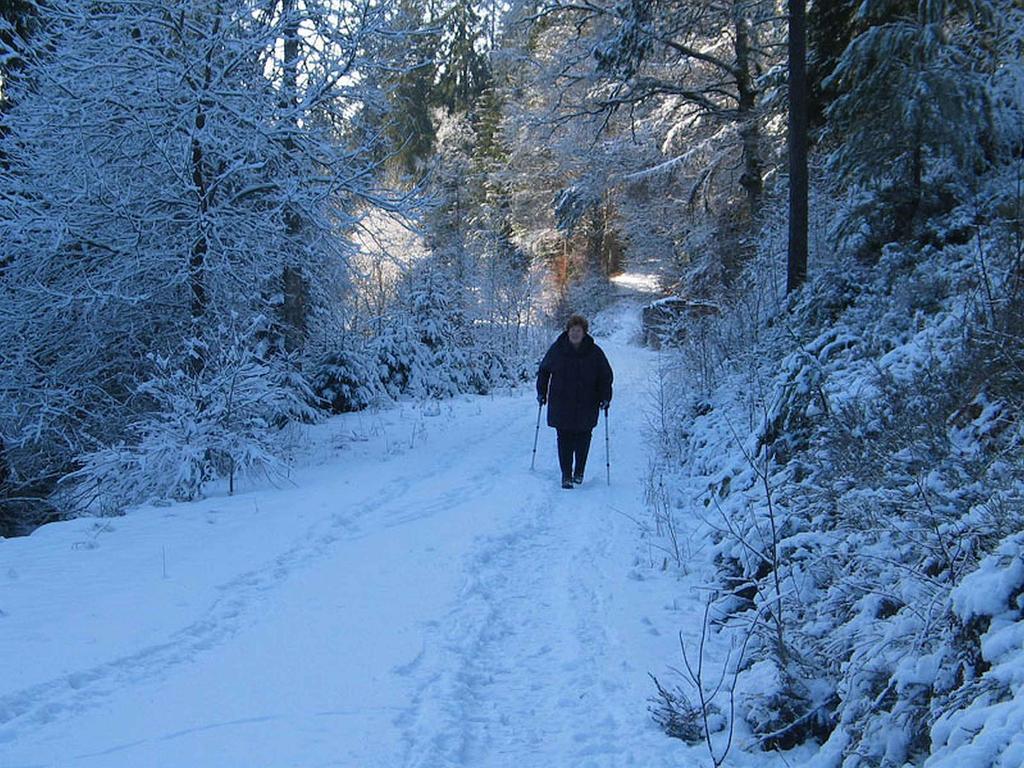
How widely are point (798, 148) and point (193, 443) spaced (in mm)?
8883

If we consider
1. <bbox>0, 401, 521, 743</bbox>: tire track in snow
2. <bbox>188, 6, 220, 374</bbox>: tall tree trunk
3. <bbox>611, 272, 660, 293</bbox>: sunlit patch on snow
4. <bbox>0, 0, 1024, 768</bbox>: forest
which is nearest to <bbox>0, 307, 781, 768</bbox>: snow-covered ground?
<bbox>0, 401, 521, 743</bbox>: tire track in snow

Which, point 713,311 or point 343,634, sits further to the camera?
point 713,311

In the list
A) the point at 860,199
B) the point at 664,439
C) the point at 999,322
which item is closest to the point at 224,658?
the point at 999,322

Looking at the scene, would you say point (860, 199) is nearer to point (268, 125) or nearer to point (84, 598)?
point (268, 125)

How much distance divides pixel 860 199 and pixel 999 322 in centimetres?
492

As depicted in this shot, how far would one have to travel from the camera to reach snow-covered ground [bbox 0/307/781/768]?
2801 millimetres

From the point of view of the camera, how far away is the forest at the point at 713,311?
287cm

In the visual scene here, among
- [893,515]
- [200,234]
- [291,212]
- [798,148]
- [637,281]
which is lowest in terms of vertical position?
[893,515]

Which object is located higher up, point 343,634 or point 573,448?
point 573,448

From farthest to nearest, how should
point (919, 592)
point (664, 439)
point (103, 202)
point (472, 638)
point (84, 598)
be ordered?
point (664, 439) → point (103, 202) → point (84, 598) → point (472, 638) → point (919, 592)

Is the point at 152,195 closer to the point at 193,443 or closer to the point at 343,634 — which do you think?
the point at 193,443

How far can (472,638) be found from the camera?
3.80m

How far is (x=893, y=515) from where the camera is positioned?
346 cm

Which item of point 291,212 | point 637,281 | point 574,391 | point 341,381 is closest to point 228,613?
point 574,391
